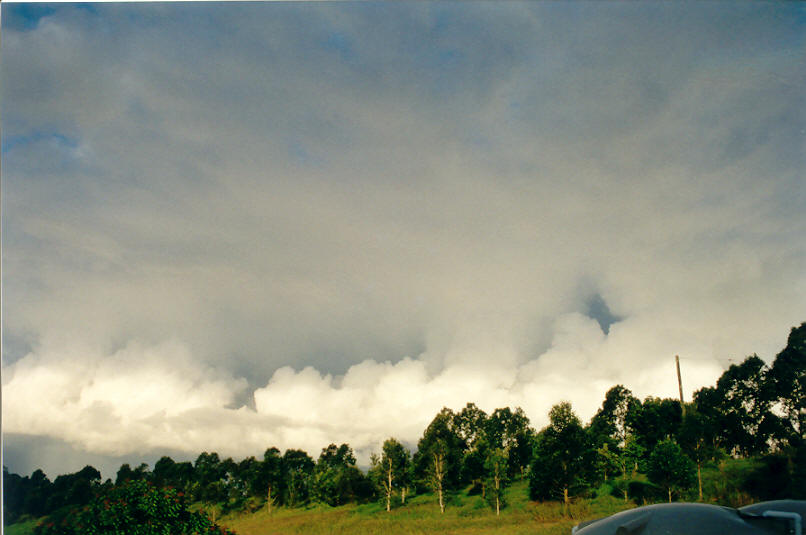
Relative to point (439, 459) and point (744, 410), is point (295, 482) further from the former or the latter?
point (744, 410)

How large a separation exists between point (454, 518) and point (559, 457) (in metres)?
9.77

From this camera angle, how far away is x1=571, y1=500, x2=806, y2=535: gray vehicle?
920 centimetres

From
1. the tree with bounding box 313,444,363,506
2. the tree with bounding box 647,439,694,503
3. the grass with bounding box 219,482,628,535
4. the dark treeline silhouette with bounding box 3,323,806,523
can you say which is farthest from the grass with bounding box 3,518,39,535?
the tree with bounding box 313,444,363,506

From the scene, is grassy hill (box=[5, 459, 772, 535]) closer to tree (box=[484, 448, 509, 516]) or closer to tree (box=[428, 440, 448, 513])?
tree (box=[484, 448, 509, 516])

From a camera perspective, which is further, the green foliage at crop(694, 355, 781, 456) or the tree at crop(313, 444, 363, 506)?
the tree at crop(313, 444, 363, 506)

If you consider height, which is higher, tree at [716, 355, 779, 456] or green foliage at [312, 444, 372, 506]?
tree at [716, 355, 779, 456]

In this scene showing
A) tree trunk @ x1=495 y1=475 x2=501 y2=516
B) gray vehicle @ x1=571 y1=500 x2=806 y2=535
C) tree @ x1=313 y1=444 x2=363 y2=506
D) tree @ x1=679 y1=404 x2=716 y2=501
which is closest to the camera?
gray vehicle @ x1=571 y1=500 x2=806 y2=535

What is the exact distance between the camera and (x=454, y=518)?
35875 mm

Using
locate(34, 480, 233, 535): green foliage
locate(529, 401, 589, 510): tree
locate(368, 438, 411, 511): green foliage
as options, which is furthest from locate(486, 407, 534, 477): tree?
locate(34, 480, 233, 535): green foliage

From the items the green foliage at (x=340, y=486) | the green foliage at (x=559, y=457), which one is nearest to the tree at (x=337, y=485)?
the green foliage at (x=340, y=486)

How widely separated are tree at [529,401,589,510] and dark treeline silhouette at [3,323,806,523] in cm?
8

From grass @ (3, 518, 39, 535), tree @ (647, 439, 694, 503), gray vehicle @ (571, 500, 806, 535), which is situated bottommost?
tree @ (647, 439, 694, 503)

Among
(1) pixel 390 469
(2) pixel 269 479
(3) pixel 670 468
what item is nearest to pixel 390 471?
(1) pixel 390 469

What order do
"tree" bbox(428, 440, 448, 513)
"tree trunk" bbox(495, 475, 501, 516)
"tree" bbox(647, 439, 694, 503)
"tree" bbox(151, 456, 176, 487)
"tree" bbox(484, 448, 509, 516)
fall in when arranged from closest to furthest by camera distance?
"tree" bbox(647, 439, 694, 503)
"tree trunk" bbox(495, 475, 501, 516)
"tree" bbox(484, 448, 509, 516)
"tree" bbox(428, 440, 448, 513)
"tree" bbox(151, 456, 176, 487)
